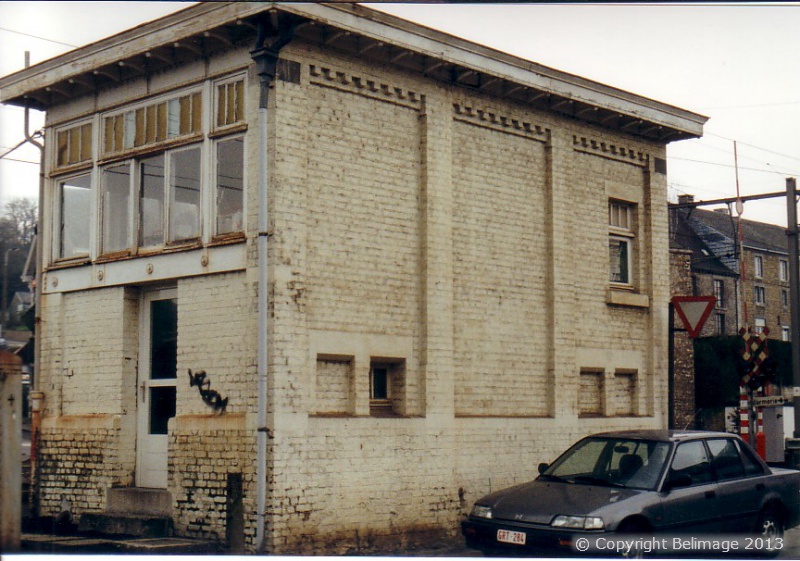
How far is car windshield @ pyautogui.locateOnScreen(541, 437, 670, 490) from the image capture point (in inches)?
443

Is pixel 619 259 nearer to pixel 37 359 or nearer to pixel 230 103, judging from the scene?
pixel 230 103

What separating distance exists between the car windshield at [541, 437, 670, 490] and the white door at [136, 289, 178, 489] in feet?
18.1

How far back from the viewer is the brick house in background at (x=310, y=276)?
41.8 ft

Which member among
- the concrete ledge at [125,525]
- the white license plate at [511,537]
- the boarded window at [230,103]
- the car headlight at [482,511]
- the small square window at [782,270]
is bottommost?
the concrete ledge at [125,525]

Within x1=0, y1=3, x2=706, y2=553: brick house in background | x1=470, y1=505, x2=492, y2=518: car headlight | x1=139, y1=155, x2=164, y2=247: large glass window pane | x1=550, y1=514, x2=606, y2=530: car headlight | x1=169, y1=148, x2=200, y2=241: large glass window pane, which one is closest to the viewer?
x1=550, y1=514, x2=606, y2=530: car headlight

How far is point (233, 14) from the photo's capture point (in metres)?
12.6

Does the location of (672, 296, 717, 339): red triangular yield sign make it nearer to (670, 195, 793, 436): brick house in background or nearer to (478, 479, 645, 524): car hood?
(478, 479, 645, 524): car hood

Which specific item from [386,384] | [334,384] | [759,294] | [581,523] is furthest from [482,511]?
[759,294]

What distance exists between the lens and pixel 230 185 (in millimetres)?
13445

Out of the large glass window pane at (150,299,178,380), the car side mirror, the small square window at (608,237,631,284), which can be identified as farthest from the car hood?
the small square window at (608,237,631,284)

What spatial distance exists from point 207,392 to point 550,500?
16.0 feet

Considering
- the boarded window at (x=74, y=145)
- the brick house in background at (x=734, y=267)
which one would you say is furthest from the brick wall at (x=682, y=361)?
the boarded window at (x=74, y=145)

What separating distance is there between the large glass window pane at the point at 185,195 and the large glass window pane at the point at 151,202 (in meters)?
0.23

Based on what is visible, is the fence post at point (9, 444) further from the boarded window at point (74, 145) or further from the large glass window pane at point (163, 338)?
the boarded window at point (74, 145)
